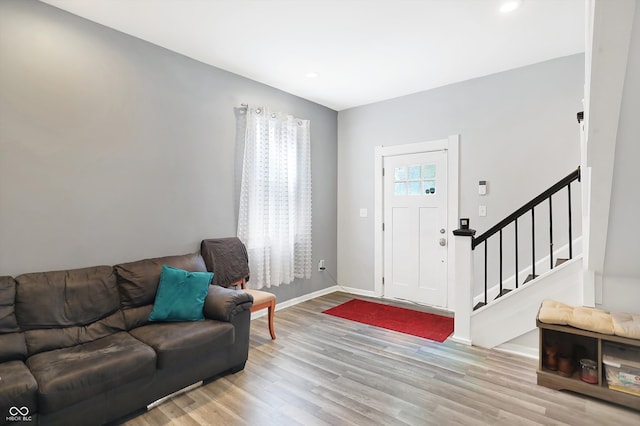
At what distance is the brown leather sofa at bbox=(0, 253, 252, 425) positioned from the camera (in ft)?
5.77

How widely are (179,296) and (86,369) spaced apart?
0.82 metres

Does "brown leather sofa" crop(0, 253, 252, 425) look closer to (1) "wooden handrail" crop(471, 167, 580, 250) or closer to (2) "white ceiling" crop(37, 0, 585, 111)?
(2) "white ceiling" crop(37, 0, 585, 111)

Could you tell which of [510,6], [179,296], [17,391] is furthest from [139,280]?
[510,6]

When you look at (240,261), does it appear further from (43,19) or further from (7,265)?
(43,19)

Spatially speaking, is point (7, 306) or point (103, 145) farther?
point (103, 145)

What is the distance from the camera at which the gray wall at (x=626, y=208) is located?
173 centimetres

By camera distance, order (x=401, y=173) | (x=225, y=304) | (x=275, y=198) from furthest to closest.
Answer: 1. (x=401, y=173)
2. (x=275, y=198)
3. (x=225, y=304)

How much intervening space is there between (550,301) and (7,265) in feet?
13.3

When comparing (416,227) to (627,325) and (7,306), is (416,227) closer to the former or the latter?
(627,325)

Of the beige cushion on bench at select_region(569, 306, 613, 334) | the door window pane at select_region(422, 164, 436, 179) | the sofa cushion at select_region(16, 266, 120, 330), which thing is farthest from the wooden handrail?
the sofa cushion at select_region(16, 266, 120, 330)

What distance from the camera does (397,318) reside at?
391 cm

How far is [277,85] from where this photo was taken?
4.07m

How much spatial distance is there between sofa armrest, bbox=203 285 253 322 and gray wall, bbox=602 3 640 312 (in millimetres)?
2728

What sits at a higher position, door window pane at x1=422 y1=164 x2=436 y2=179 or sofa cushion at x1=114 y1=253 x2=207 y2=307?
door window pane at x1=422 y1=164 x2=436 y2=179
